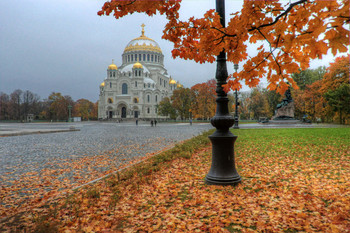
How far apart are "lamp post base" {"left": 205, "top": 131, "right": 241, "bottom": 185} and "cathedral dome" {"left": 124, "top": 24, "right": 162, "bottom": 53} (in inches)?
3455

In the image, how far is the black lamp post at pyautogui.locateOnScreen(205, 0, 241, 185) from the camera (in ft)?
14.4

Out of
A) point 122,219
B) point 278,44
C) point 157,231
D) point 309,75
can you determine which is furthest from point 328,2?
point 309,75

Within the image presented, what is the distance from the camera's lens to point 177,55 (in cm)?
434

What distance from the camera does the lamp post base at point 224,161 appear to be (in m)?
4.38

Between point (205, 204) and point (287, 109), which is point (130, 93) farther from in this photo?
point (205, 204)

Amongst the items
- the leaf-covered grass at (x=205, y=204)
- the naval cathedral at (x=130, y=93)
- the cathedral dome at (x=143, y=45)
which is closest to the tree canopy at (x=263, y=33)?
the leaf-covered grass at (x=205, y=204)

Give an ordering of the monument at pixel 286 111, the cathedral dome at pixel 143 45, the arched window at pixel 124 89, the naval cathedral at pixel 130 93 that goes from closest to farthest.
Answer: the monument at pixel 286 111 → the naval cathedral at pixel 130 93 → the arched window at pixel 124 89 → the cathedral dome at pixel 143 45

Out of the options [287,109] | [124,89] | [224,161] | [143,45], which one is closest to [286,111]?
[287,109]

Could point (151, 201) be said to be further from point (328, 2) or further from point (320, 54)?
point (328, 2)

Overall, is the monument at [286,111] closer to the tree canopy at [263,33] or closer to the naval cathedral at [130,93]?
the tree canopy at [263,33]

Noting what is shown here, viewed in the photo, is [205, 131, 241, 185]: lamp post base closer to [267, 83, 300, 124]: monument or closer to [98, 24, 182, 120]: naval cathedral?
[267, 83, 300, 124]: monument

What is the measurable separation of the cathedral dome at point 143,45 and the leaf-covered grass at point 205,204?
286 ft

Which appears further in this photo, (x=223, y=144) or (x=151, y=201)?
(x=223, y=144)

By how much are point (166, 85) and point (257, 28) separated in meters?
90.4
